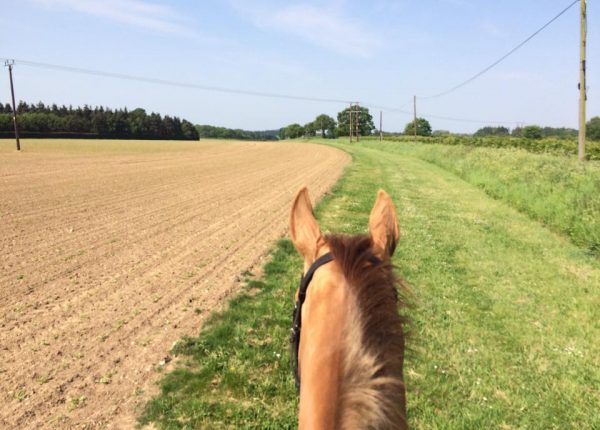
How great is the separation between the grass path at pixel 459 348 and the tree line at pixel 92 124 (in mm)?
75072

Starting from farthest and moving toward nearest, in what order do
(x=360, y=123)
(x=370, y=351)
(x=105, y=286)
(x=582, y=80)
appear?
1. (x=360, y=123)
2. (x=582, y=80)
3. (x=105, y=286)
4. (x=370, y=351)

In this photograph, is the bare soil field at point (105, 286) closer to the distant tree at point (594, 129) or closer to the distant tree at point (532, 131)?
the distant tree at point (594, 129)

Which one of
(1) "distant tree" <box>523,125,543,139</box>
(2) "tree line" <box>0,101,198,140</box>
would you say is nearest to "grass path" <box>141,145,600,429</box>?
(2) "tree line" <box>0,101,198,140</box>

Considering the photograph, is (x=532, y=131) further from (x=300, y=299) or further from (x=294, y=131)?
(x=300, y=299)

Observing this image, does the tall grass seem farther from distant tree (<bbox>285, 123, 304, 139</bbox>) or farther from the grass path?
distant tree (<bbox>285, 123, 304, 139</bbox>)

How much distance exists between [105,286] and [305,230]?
5.77 metres

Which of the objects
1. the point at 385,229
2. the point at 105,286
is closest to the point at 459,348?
the point at 385,229

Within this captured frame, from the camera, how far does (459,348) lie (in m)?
4.72

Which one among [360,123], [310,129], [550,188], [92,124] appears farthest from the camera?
[310,129]

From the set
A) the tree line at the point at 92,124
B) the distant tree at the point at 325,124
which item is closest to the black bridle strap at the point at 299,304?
the tree line at the point at 92,124

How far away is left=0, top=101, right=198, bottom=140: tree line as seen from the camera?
235 ft

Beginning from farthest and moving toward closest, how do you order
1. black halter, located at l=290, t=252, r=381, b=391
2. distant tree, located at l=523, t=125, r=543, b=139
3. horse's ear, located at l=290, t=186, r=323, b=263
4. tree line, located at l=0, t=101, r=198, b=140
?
distant tree, located at l=523, t=125, r=543, b=139 → tree line, located at l=0, t=101, r=198, b=140 → horse's ear, located at l=290, t=186, r=323, b=263 → black halter, located at l=290, t=252, r=381, b=391

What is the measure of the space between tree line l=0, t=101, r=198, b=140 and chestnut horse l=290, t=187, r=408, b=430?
78550 millimetres

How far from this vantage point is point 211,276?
23.5 ft
